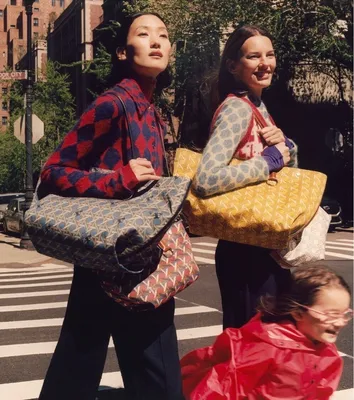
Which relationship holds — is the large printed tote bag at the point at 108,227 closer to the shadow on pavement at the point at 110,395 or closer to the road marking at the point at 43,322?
the shadow on pavement at the point at 110,395

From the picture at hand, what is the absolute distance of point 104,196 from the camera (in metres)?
2.54

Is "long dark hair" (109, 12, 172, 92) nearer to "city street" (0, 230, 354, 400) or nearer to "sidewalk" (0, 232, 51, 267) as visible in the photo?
"city street" (0, 230, 354, 400)

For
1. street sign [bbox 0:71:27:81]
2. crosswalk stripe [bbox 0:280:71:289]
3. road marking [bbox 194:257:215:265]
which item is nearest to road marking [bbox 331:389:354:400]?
crosswalk stripe [bbox 0:280:71:289]

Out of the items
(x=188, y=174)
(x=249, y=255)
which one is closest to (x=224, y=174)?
(x=188, y=174)

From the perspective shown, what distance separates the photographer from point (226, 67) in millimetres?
3199

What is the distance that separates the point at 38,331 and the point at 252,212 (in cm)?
529

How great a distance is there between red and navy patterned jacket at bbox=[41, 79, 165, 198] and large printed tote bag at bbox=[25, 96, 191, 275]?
0.06m

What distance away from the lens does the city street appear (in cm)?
535

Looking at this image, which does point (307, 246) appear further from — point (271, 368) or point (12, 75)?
point (12, 75)

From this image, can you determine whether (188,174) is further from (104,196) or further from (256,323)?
(256,323)

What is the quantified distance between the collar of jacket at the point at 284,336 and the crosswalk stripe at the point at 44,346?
154 inches

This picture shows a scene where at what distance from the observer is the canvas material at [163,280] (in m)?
2.48

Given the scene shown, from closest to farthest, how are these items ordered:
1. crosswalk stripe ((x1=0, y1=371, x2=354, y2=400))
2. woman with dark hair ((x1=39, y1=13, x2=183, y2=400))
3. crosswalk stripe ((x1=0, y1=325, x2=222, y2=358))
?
woman with dark hair ((x1=39, y1=13, x2=183, y2=400)), crosswalk stripe ((x1=0, y1=371, x2=354, y2=400)), crosswalk stripe ((x1=0, y1=325, x2=222, y2=358))

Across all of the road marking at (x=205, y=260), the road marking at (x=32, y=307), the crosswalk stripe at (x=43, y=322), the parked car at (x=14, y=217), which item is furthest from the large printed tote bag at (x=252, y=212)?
the parked car at (x=14, y=217)
